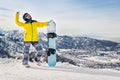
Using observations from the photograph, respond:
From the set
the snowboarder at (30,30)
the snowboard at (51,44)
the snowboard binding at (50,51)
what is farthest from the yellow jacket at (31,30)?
the snowboard binding at (50,51)

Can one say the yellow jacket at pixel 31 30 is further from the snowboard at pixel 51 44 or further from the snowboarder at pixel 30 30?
the snowboard at pixel 51 44

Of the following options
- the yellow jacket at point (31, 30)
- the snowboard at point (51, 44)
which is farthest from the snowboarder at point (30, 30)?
the snowboard at point (51, 44)

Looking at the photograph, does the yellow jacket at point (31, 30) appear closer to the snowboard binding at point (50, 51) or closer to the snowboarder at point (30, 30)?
the snowboarder at point (30, 30)

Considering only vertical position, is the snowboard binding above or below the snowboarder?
below

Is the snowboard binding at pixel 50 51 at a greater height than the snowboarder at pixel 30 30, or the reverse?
the snowboarder at pixel 30 30

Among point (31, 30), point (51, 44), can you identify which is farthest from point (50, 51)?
point (31, 30)

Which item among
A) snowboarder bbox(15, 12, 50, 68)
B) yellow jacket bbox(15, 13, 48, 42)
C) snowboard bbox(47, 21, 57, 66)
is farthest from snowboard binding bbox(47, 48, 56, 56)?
yellow jacket bbox(15, 13, 48, 42)

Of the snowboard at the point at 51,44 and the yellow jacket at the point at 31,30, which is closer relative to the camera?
the yellow jacket at the point at 31,30

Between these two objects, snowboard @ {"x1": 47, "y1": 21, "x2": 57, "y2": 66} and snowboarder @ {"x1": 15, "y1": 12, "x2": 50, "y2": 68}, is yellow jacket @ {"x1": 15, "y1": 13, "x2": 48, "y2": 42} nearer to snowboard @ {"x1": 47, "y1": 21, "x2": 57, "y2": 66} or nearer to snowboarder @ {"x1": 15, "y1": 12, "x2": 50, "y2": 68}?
snowboarder @ {"x1": 15, "y1": 12, "x2": 50, "y2": 68}

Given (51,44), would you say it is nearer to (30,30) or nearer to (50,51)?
(50,51)

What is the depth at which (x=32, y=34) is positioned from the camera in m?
19.6

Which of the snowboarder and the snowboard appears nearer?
the snowboarder

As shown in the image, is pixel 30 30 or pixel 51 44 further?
pixel 51 44

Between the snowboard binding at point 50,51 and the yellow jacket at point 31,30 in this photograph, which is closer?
the yellow jacket at point 31,30
